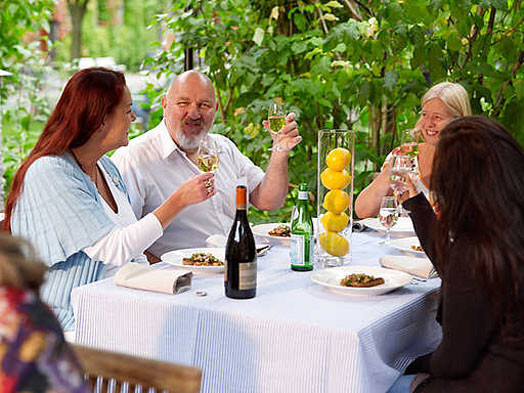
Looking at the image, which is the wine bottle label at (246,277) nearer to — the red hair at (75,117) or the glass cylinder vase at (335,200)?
the glass cylinder vase at (335,200)

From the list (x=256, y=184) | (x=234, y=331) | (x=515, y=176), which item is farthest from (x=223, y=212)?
(x=515, y=176)

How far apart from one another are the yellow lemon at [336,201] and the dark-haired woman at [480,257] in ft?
1.73

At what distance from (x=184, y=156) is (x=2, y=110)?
10.5 ft

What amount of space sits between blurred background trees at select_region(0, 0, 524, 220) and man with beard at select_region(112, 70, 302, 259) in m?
0.78

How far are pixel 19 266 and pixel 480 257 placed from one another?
0.91m

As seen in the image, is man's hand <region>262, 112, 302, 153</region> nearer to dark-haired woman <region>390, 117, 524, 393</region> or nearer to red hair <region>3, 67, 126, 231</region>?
red hair <region>3, 67, 126, 231</region>

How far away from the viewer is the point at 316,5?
12.7 feet

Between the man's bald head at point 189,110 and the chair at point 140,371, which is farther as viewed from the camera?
the man's bald head at point 189,110

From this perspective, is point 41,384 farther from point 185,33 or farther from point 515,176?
point 185,33

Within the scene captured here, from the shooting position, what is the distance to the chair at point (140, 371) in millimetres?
1026

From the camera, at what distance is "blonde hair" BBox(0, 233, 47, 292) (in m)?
0.69

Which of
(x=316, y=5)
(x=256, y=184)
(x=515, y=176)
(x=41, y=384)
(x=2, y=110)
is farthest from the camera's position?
(x=2, y=110)

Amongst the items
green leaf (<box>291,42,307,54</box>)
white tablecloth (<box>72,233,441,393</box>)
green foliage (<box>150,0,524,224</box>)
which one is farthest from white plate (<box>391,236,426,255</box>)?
green leaf (<box>291,42,307,54</box>)

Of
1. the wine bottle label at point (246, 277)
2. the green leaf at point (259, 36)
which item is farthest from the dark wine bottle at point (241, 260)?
the green leaf at point (259, 36)
